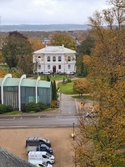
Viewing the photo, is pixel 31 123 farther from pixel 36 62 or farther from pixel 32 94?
pixel 36 62

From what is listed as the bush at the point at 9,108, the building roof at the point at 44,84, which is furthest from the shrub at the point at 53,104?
the bush at the point at 9,108

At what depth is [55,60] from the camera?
78.2 m

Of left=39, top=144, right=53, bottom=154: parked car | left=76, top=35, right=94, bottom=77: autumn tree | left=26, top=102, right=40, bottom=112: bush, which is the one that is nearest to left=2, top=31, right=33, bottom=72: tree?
left=76, top=35, right=94, bottom=77: autumn tree

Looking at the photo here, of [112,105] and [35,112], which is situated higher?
[112,105]

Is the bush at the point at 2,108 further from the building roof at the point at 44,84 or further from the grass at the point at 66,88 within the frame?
the grass at the point at 66,88

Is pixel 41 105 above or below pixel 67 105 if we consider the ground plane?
above

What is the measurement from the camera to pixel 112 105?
827 inches

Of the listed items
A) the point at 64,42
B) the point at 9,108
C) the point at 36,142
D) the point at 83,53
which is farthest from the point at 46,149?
the point at 64,42

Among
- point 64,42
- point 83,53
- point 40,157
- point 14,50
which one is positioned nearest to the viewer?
point 40,157

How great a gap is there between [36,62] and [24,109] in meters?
32.2

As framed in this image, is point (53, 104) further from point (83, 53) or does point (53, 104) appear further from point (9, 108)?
point (83, 53)

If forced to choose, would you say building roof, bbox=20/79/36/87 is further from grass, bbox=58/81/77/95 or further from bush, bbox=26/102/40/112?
grass, bbox=58/81/77/95

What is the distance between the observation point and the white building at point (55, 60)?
254 feet

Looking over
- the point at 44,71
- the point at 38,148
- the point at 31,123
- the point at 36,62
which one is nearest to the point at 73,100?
the point at 31,123
